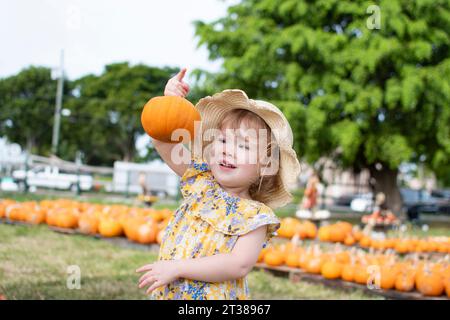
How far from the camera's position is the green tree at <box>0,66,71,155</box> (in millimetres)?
38875

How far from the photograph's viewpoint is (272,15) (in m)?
14.6

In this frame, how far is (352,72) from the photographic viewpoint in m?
13.0

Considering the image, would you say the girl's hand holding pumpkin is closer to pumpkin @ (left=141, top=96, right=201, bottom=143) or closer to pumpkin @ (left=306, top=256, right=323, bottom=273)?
pumpkin @ (left=141, top=96, right=201, bottom=143)

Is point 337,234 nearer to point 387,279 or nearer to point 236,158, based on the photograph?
point 387,279

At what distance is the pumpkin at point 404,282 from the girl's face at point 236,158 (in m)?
2.67

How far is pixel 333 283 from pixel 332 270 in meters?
0.11

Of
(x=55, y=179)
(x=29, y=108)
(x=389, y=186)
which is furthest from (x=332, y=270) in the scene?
(x=29, y=108)

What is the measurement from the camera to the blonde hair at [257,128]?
204 cm

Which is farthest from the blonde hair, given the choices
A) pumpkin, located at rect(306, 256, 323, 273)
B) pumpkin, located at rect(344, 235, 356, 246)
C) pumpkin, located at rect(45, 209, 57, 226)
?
pumpkin, located at rect(45, 209, 57, 226)

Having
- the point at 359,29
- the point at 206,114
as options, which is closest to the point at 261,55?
the point at 359,29

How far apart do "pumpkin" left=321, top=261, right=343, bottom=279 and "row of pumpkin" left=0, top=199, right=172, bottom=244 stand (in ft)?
5.92

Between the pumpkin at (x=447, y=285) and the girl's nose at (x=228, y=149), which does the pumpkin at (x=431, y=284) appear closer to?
the pumpkin at (x=447, y=285)

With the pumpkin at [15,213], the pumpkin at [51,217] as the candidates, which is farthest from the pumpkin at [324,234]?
the pumpkin at [15,213]

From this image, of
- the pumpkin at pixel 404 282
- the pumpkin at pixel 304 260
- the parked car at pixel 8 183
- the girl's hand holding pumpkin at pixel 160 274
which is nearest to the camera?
the girl's hand holding pumpkin at pixel 160 274
